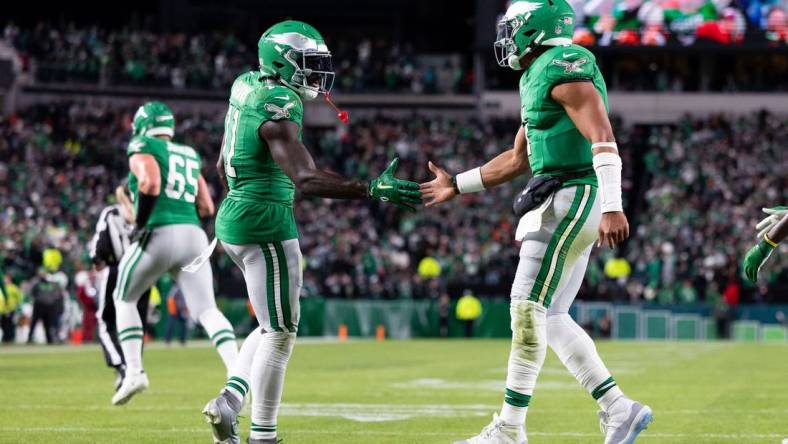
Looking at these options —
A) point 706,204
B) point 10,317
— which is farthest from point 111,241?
point 706,204

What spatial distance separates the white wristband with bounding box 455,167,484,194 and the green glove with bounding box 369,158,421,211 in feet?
3.32

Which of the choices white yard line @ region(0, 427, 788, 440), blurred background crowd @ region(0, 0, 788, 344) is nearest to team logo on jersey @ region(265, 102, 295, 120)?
white yard line @ region(0, 427, 788, 440)

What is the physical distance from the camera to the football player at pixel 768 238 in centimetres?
692

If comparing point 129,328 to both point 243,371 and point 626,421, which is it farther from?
point 626,421

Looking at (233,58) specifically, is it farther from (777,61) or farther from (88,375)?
(88,375)

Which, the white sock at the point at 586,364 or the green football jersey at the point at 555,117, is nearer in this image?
the green football jersey at the point at 555,117

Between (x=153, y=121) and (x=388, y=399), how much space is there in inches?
130

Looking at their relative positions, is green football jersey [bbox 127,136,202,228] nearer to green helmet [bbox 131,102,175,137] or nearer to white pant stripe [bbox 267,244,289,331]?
green helmet [bbox 131,102,175,137]

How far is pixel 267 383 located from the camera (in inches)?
289

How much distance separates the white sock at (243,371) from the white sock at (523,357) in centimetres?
146

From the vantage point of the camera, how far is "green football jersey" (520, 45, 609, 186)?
715 cm

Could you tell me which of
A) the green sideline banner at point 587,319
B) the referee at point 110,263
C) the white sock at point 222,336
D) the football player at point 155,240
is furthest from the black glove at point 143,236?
the green sideline banner at point 587,319

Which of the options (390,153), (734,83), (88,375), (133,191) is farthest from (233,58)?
(133,191)

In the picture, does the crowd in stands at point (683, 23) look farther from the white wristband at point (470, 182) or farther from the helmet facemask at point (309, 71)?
the helmet facemask at point (309, 71)
